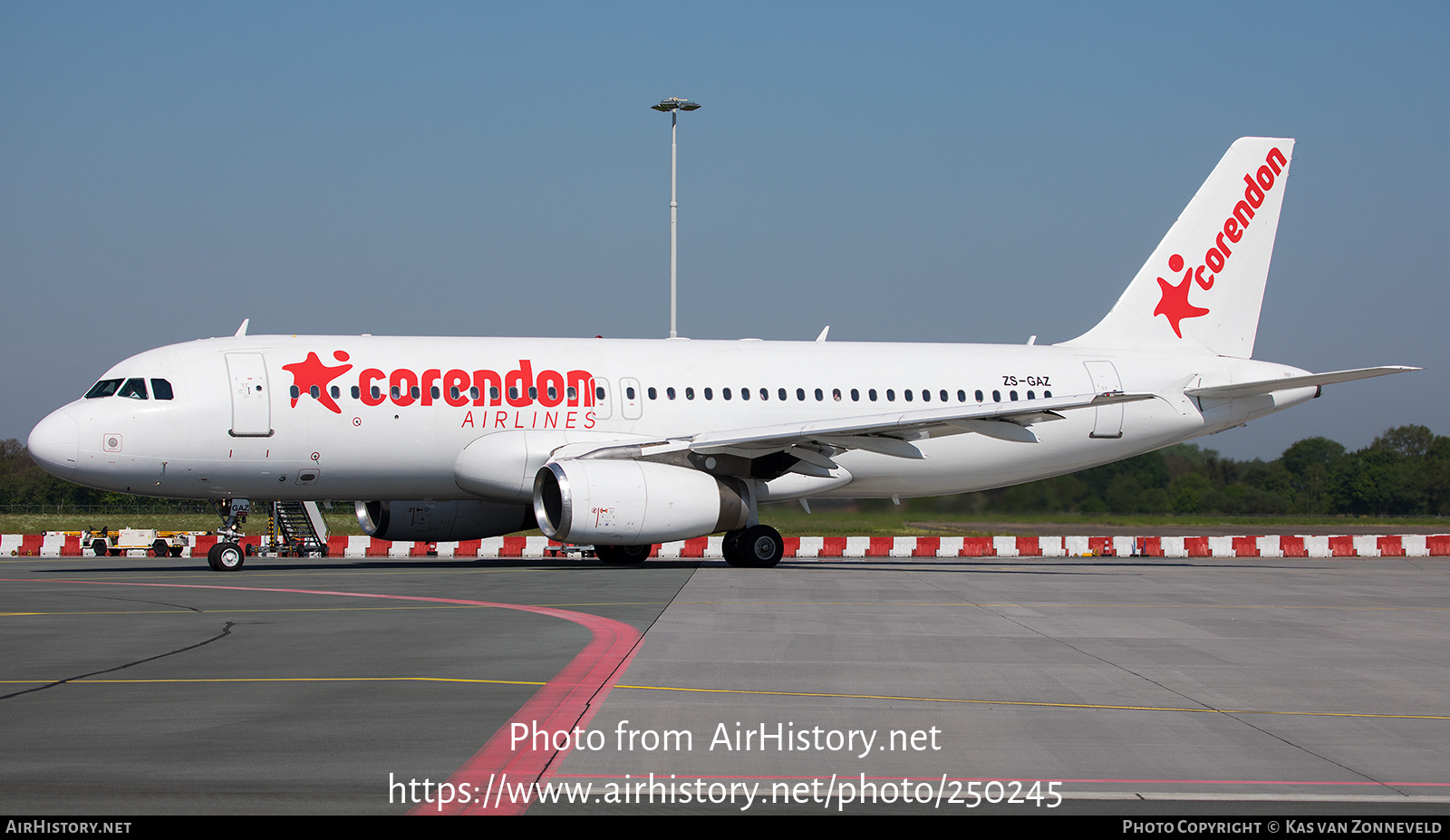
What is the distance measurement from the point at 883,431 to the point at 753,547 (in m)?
3.29

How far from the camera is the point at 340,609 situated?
14289mm

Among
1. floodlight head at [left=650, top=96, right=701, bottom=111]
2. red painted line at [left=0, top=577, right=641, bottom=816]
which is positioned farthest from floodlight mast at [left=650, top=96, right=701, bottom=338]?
red painted line at [left=0, top=577, right=641, bottom=816]

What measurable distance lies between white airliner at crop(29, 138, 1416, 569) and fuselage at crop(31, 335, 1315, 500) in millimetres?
39

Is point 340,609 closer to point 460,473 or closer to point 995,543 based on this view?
point 460,473

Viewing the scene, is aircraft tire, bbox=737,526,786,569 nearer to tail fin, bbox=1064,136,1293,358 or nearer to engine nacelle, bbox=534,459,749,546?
engine nacelle, bbox=534,459,749,546

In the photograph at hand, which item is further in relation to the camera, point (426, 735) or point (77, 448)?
point (77, 448)

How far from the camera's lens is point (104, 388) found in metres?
21.4

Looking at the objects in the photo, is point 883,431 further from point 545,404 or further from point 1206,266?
point 1206,266

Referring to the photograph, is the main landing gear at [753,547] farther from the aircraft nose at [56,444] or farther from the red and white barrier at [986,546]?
the aircraft nose at [56,444]

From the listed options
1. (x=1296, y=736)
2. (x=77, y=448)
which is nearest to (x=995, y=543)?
(x=77, y=448)

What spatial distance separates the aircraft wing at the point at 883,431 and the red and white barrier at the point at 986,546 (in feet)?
29.5

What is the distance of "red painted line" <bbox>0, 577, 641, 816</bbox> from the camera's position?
18.7ft

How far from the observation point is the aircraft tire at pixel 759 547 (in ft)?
75.7

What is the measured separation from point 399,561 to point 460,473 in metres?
5.41
